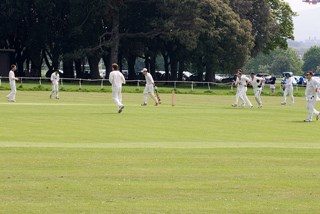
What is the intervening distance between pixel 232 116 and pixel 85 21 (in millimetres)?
52055

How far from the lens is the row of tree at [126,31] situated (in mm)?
82938

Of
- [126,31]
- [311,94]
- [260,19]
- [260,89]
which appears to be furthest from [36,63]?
[311,94]

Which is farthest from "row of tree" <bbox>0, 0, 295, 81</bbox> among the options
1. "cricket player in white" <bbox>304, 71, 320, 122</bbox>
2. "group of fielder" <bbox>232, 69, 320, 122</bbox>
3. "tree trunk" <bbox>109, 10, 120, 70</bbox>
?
"cricket player in white" <bbox>304, 71, 320, 122</bbox>

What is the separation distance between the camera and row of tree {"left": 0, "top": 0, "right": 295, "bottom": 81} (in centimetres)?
8294

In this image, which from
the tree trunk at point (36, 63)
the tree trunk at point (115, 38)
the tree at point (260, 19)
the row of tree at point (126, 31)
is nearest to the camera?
the row of tree at point (126, 31)
